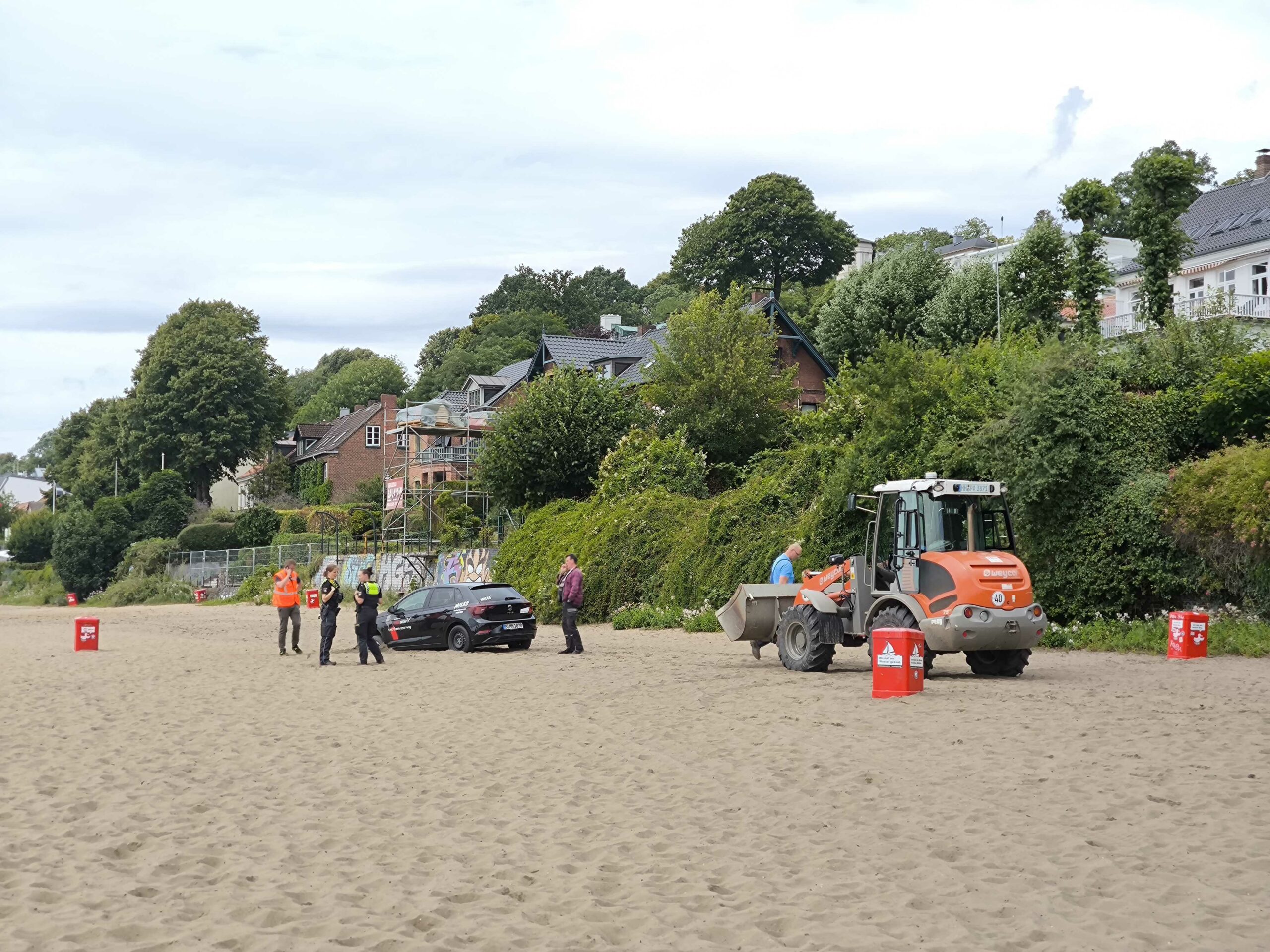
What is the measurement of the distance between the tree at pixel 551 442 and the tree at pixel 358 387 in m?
64.8

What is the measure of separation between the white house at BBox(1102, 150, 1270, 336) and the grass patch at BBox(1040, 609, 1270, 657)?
75.6 feet

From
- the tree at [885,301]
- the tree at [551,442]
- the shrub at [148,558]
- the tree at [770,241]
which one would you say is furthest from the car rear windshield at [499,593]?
the tree at [770,241]

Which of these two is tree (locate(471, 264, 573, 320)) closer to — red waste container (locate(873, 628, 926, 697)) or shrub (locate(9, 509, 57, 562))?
shrub (locate(9, 509, 57, 562))

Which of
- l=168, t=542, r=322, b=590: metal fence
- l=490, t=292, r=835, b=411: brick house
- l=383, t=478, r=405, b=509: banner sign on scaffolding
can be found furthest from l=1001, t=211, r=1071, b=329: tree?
l=168, t=542, r=322, b=590: metal fence

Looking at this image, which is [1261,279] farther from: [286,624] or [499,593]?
[286,624]

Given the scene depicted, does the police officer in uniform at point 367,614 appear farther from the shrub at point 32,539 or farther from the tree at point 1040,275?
the shrub at point 32,539

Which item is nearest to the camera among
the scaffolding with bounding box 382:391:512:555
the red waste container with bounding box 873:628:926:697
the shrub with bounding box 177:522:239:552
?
the red waste container with bounding box 873:628:926:697

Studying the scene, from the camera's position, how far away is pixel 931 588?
17.3 m

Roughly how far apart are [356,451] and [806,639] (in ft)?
228

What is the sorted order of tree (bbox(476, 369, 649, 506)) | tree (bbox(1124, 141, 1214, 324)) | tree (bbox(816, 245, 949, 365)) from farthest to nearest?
tree (bbox(816, 245, 949, 365))
tree (bbox(476, 369, 649, 506))
tree (bbox(1124, 141, 1214, 324))

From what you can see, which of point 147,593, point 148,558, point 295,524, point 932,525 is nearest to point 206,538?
point 148,558

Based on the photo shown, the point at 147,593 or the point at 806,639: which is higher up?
the point at 806,639

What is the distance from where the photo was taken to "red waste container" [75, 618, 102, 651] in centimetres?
2756

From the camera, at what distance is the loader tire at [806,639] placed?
18531 millimetres
